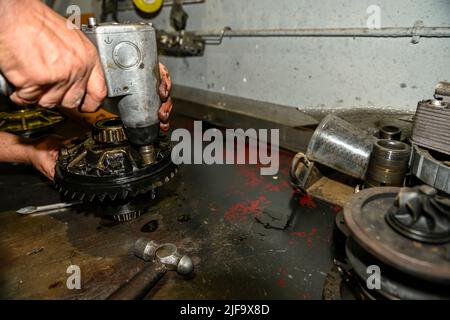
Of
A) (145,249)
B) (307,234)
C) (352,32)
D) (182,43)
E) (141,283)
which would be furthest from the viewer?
(182,43)

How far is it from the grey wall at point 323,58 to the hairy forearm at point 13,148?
130cm

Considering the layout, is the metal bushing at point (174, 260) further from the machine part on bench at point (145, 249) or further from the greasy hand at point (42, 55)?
the greasy hand at point (42, 55)

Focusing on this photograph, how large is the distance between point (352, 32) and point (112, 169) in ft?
4.05

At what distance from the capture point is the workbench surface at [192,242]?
804mm

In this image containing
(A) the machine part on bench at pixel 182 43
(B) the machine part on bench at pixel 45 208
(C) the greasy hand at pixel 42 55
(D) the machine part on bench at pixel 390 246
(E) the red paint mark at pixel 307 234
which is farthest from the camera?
(A) the machine part on bench at pixel 182 43

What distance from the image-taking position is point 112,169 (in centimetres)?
92

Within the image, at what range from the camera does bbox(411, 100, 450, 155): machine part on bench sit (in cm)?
82

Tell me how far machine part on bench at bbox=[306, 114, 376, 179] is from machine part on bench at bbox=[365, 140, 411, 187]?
6 centimetres

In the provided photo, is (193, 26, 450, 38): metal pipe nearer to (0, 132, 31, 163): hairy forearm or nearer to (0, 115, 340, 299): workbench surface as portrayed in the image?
(0, 115, 340, 299): workbench surface

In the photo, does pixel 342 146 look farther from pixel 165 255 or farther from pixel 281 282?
pixel 165 255

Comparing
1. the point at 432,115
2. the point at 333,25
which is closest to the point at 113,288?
the point at 432,115

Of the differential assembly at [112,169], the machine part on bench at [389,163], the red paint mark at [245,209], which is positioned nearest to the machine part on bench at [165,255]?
the differential assembly at [112,169]

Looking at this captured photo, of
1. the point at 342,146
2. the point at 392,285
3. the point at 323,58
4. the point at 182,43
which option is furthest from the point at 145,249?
the point at 182,43

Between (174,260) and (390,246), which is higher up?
(390,246)
